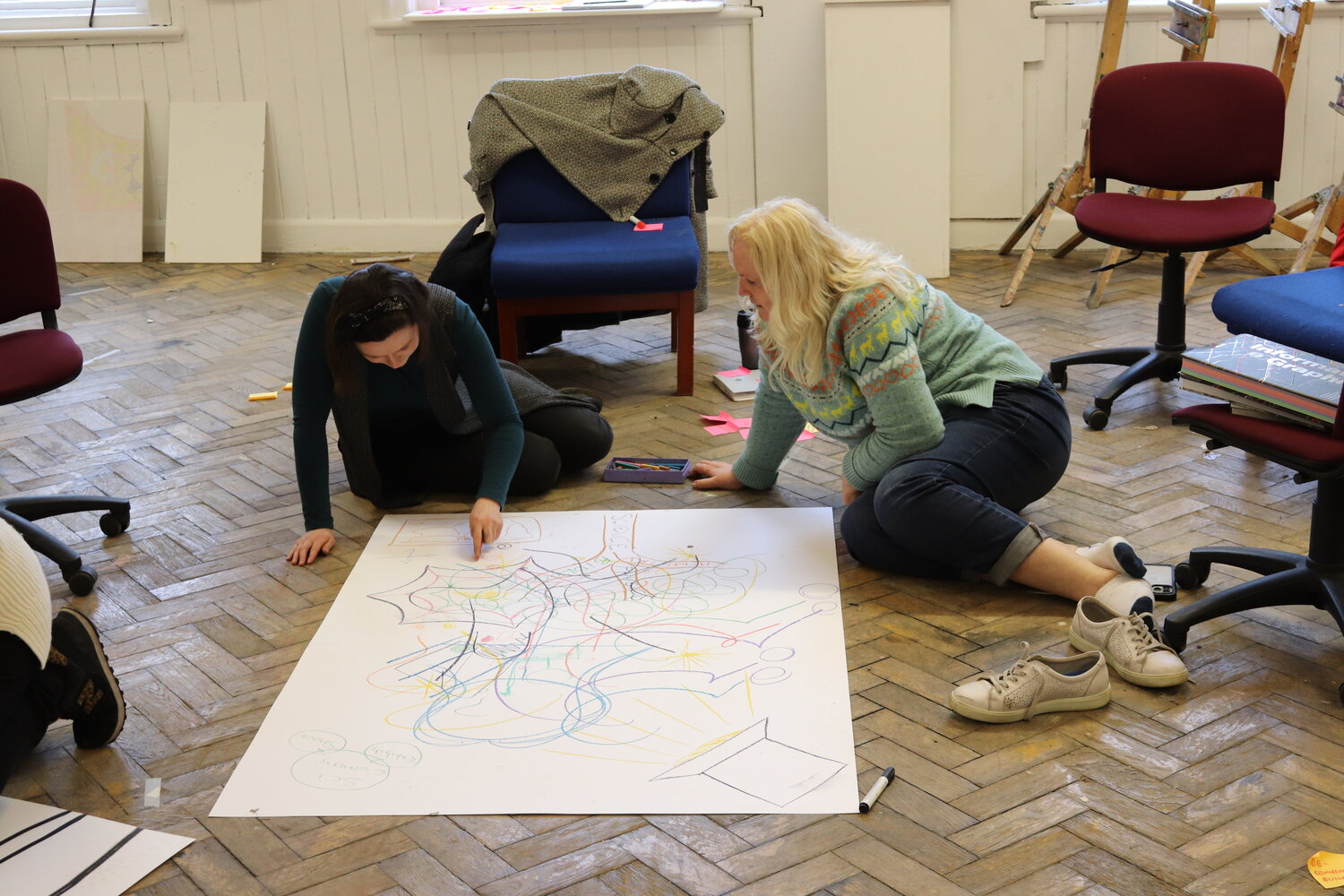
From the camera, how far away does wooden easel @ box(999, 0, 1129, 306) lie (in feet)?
15.1

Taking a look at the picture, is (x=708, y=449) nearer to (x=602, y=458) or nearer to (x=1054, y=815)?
(x=602, y=458)

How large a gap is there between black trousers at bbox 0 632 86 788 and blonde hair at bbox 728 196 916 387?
1.42 m

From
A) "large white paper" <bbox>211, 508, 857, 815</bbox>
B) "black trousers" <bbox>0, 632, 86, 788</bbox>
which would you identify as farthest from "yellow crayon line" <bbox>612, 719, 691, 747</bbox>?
"black trousers" <bbox>0, 632, 86, 788</bbox>

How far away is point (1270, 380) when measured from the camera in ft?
7.25

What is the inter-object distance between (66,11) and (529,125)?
295cm

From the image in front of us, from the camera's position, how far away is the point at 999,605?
99.3 inches

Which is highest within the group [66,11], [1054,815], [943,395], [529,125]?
[66,11]

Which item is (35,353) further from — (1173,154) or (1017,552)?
(1173,154)

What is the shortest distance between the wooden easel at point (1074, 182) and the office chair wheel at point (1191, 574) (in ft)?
7.19

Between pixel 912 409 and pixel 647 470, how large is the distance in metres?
0.87

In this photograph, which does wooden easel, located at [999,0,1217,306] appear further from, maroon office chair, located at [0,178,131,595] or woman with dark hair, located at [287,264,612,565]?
maroon office chair, located at [0,178,131,595]

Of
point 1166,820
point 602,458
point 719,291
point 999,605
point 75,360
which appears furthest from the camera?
point 719,291

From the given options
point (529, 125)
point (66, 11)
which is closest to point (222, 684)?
point (529, 125)

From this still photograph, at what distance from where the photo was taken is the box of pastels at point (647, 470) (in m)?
3.17
